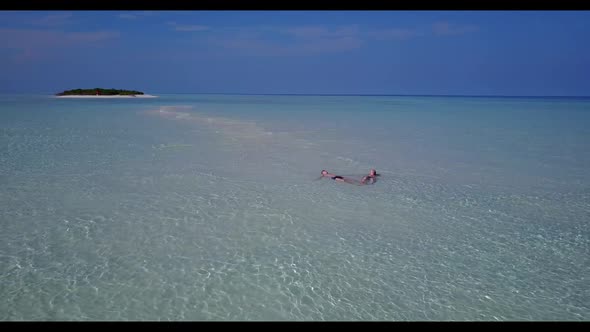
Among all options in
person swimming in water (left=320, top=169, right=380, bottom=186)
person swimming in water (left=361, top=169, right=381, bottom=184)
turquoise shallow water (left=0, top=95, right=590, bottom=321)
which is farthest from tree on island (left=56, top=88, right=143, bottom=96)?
person swimming in water (left=361, top=169, right=381, bottom=184)

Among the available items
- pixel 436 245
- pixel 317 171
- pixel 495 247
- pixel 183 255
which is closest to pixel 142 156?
pixel 317 171

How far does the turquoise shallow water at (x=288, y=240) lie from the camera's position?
4.70 m

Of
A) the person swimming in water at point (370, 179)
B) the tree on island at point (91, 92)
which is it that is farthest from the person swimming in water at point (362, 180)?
the tree on island at point (91, 92)

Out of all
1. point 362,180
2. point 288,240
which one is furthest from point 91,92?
point 288,240

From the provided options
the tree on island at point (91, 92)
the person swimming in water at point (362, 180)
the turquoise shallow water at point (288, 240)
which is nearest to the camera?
the turquoise shallow water at point (288, 240)

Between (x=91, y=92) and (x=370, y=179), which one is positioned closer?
(x=370, y=179)

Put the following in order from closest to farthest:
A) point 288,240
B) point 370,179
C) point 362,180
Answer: point 288,240, point 362,180, point 370,179

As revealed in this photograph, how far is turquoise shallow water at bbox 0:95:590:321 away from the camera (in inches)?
185

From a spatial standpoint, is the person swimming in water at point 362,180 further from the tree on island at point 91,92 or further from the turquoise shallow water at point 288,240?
the tree on island at point 91,92

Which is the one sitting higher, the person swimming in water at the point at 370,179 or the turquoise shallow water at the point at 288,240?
the person swimming in water at the point at 370,179

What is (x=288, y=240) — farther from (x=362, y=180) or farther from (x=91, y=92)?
(x=91, y=92)

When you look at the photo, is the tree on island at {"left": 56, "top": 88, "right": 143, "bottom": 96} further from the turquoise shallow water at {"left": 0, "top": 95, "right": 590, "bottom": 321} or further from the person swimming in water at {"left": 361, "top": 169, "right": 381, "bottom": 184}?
the person swimming in water at {"left": 361, "top": 169, "right": 381, "bottom": 184}

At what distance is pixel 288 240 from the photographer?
6.55 meters
